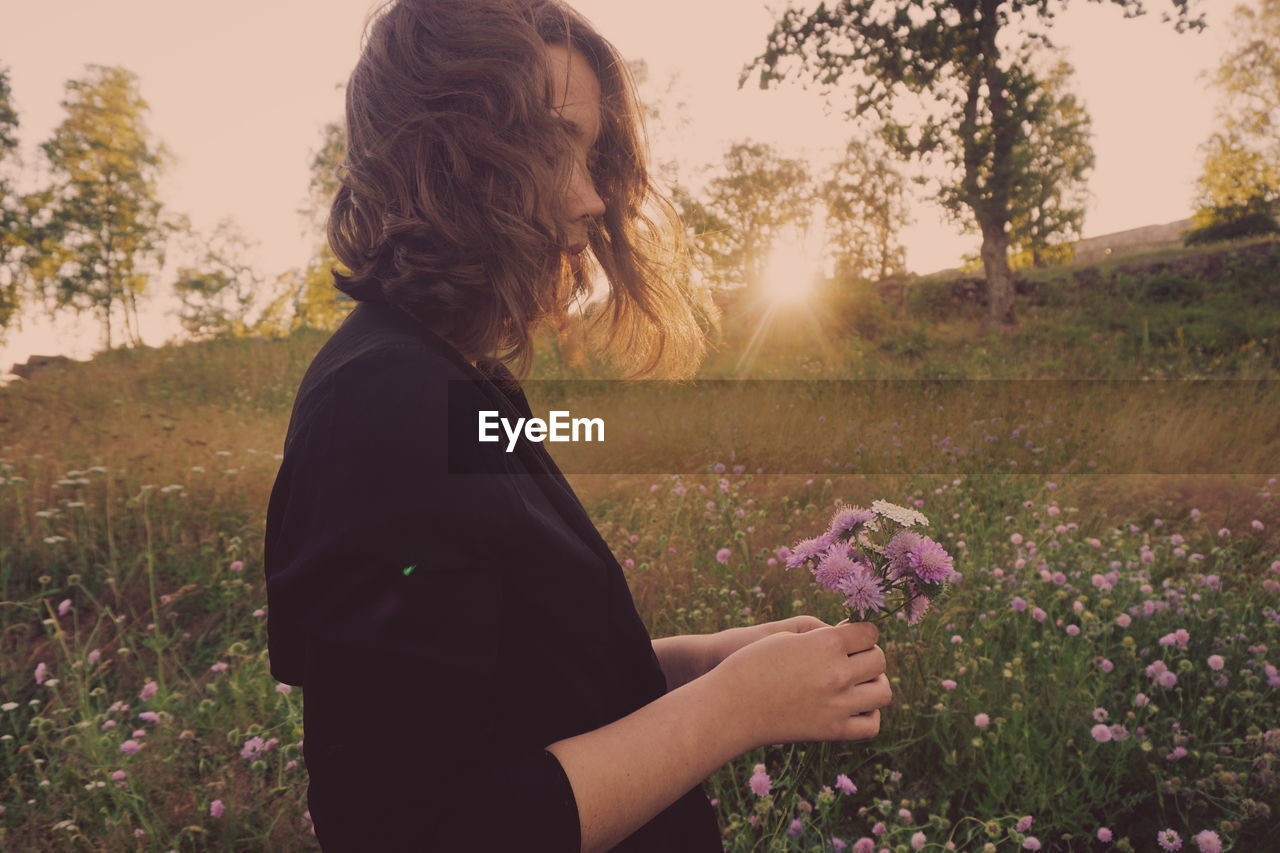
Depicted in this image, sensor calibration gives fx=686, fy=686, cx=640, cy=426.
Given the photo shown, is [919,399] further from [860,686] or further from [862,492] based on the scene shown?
[860,686]

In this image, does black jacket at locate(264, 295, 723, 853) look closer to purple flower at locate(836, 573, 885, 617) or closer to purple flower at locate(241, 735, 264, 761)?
purple flower at locate(836, 573, 885, 617)

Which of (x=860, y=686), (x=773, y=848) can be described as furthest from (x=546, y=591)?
(x=773, y=848)

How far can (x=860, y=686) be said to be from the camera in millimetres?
953

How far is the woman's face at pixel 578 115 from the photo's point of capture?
1.17m

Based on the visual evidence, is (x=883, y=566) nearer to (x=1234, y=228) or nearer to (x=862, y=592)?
(x=862, y=592)

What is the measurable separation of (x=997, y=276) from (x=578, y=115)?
16.0 meters

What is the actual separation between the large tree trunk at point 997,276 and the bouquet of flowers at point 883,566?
51.2ft

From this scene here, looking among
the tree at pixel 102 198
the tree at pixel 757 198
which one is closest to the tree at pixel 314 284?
the tree at pixel 102 198

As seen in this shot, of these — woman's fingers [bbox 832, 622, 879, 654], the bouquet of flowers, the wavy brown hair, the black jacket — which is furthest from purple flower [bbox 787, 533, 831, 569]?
the wavy brown hair

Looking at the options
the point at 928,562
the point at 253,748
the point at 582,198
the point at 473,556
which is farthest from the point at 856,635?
the point at 253,748

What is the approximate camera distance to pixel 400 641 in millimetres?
655

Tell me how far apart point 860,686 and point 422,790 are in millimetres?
589

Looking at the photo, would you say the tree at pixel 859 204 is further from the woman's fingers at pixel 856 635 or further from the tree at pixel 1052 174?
the woman's fingers at pixel 856 635

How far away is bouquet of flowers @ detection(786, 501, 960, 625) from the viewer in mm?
893
